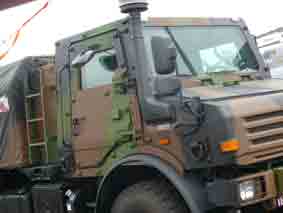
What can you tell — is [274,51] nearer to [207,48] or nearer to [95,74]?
[207,48]

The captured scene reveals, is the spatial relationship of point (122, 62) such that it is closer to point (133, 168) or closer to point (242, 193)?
point (133, 168)

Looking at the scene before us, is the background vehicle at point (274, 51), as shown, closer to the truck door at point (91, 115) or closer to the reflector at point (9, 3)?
the truck door at point (91, 115)

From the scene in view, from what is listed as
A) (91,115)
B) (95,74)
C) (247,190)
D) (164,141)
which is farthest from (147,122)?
(247,190)

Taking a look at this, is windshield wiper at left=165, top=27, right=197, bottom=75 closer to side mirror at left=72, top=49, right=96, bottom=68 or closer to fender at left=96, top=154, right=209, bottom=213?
side mirror at left=72, top=49, right=96, bottom=68

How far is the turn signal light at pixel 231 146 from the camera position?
4672 millimetres

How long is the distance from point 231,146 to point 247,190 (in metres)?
0.39

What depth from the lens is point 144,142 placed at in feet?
17.5

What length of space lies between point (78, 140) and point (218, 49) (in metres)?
1.74

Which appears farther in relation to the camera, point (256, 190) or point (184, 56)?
point (184, 56)

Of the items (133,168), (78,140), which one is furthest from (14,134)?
(133,168)

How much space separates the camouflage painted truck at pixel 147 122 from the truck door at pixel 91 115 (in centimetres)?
1

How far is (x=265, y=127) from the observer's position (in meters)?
4.95

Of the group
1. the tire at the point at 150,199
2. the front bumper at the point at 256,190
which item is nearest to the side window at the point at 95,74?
the tire at the point at 150,199

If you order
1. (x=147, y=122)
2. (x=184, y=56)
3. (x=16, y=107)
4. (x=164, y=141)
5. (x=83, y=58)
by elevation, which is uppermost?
(x=83, y=58)
